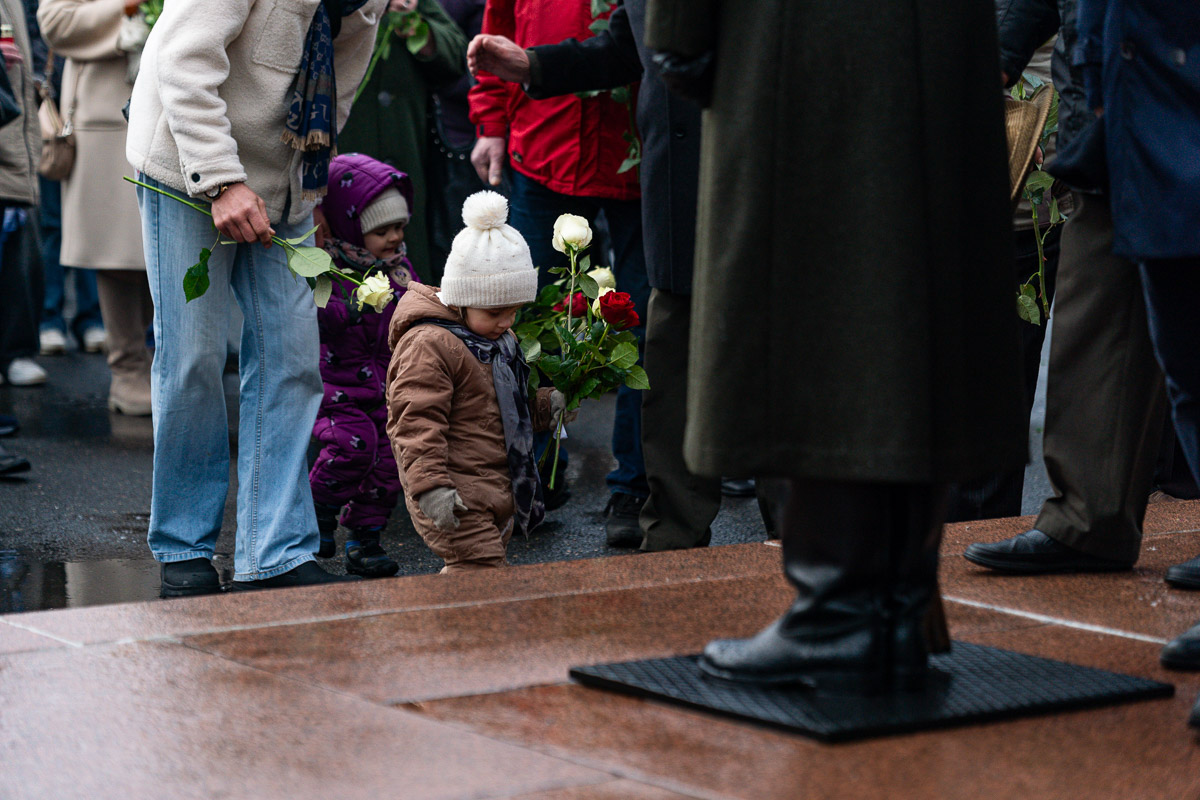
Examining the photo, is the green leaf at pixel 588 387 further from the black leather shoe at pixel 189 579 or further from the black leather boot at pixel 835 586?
the black leather boot at pixel 835 586

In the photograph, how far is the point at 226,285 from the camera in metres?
4.48

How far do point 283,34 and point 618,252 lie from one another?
1802 mm

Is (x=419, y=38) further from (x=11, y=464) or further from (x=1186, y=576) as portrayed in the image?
(x=1186, y=576)

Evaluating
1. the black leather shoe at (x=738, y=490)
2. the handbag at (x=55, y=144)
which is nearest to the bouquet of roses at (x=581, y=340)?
the black leather shoe at (x=738, y=490)

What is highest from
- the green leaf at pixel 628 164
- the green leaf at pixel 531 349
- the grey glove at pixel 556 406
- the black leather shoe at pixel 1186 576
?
the green leaf at pixel 628 164

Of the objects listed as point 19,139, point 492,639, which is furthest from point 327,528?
point 19,139

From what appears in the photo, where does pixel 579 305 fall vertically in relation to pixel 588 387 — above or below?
above

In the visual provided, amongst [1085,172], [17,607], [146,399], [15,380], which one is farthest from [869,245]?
[15,380]

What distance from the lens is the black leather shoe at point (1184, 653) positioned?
2912mm

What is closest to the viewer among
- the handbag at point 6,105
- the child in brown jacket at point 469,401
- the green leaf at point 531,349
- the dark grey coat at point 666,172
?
the child in brown jacket at point 469,401

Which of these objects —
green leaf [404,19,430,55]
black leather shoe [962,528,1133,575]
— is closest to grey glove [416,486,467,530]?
black leather shoe [962,528,1133,575]

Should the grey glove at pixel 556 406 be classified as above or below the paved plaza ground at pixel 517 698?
above

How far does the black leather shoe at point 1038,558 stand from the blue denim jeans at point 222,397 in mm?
1973

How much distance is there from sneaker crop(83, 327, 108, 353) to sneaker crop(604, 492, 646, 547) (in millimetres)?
7186
